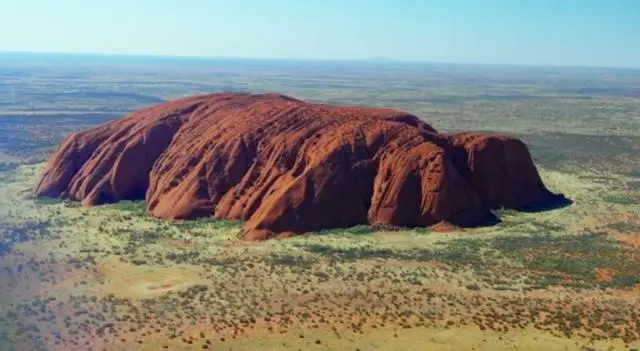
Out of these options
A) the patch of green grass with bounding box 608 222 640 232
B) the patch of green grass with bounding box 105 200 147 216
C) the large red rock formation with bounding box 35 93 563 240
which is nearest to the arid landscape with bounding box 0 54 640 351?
the patch of green grass with bounding box 105 200 147 216

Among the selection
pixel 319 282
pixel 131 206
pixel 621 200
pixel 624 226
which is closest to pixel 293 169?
pixel 131 206

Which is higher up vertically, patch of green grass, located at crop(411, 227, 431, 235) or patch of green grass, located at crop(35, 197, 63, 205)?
patch of green grass, located at crop(411, 227, 431, 235)

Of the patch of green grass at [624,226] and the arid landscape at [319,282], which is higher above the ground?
the patch of green grass at [624,226]

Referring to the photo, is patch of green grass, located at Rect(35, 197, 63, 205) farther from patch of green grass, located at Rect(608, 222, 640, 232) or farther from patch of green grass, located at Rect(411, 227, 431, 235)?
patch of green grass, located at Rect(608, 222, 640, 232)

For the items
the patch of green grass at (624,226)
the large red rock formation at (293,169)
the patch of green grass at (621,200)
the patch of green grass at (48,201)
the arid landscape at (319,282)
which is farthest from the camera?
the patch of green grass at (621,200)

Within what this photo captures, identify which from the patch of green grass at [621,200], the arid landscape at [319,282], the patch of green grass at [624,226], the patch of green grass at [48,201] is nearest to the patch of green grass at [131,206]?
the arid landscape at [319,282]

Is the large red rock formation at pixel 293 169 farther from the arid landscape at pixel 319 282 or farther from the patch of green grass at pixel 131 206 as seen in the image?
the arid landscape at pixel 319 282

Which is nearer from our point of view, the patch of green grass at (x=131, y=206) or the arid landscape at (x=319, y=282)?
the arid landscape at (x=319, y=282)

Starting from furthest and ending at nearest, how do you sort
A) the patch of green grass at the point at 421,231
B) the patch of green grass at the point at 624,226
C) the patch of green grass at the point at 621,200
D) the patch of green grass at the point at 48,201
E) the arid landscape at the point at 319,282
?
the patch of green grass at the point at 621,200 → the patch of green grass at the point at 48,201 → the patch of green grass at the point at 624,226 → the patch of green grass at the point at 421,231 → the arid landscape at the point at 319,282

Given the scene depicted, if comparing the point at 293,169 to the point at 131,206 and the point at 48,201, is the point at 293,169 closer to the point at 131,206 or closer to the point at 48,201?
the point at 131,206
